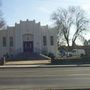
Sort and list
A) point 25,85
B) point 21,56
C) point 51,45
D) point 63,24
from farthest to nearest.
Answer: point 63,24 → point 51,45 → point 21,56 → point 25,85

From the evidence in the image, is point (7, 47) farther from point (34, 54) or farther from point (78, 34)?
point (78, 34)

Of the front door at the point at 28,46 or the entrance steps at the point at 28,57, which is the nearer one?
the entrance steps at the point at 28,57

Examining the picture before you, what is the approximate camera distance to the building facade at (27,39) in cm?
7019

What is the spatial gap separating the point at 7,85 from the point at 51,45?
53578mm

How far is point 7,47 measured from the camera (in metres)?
72.6

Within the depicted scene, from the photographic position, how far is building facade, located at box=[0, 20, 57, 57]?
70188 mm

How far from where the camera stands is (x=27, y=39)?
2785 inches

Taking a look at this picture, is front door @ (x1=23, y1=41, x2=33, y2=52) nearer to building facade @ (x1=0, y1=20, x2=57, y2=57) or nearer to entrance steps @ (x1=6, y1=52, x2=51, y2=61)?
building facade @ (x1=0, y1=20, x2=57, y2=57)

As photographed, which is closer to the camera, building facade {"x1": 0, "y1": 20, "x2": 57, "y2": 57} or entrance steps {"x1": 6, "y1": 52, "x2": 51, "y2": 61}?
entrance steps {"x1": 6, "y1": 52, "x2": 51, "y2": 61}

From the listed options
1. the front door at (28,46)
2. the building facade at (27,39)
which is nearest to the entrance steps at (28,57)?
the front door at (28,46)

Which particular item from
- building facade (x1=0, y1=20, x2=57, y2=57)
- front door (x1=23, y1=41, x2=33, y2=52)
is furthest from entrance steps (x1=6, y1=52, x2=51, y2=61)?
building facade (x1=0, y1=20, x2=57, y2=57)

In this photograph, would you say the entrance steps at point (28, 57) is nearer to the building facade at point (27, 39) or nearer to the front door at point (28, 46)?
the front door at point (28, 46)

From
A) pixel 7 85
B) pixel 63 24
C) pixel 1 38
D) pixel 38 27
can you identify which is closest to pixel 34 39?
pixel 38 27

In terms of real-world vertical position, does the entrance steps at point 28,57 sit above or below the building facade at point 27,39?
below
